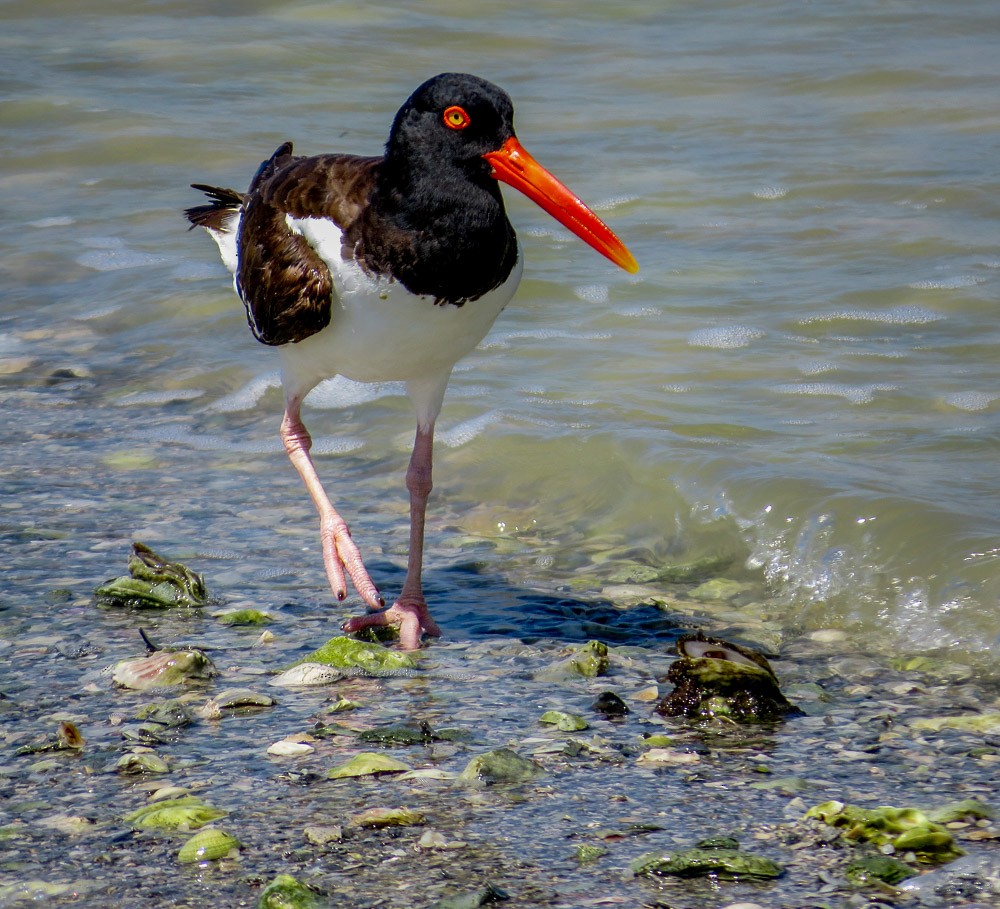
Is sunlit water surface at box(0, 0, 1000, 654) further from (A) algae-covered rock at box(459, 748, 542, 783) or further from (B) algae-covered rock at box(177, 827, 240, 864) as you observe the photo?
(B) algae-covered rock at box(177, 827, 240, 864)

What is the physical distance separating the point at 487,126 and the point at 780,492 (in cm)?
182

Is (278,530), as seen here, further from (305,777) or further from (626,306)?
(626,306)

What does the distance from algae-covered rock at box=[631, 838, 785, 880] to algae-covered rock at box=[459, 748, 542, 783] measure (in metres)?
0.51

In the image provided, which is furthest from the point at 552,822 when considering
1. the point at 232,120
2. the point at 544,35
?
the point at 544,35

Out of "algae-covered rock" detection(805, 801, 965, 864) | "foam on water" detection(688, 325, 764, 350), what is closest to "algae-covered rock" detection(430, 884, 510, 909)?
"algae-covered rock" detection(805, 801, 965, 864)

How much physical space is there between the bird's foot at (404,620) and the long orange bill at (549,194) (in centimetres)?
125

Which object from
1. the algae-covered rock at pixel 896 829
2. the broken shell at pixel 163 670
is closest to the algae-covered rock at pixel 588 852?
the algae-covered rock at pixel 896 829

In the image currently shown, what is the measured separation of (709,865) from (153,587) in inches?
90.6

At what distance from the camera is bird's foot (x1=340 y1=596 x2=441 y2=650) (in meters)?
4.43

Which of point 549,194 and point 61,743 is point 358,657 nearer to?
point 61,743

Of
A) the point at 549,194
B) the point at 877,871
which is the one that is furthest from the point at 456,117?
the point at 877,871

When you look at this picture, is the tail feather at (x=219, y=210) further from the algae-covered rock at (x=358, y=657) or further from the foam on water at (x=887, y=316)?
the foam on water at (x=887, y=316)

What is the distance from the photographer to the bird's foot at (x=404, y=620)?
4.43 meters

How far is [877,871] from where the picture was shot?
2.80m
